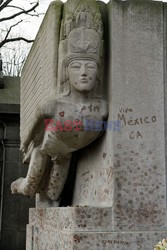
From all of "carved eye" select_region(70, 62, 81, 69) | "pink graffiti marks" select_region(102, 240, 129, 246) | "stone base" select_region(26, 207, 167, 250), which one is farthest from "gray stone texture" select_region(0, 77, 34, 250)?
"pink graffiti marks" select_region(102, 240, 129, 246)

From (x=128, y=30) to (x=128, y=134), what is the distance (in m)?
0.86

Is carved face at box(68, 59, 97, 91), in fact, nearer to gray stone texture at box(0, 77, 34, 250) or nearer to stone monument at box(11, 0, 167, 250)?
stone monument at box(11, 0, 167, 250)

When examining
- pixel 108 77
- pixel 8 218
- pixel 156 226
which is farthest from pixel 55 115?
pixel 8 218

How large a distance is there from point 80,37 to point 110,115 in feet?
2.22

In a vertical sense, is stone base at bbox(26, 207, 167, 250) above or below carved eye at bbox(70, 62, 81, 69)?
Answer: below

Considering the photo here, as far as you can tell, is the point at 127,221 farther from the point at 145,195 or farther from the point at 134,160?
the point at 134,160

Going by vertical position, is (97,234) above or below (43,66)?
below

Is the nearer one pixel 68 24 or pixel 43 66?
pixel 68 24

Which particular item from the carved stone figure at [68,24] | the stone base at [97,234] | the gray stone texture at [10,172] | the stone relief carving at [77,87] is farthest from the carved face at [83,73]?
the gray stone texture at [10,172]

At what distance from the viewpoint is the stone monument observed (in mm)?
3553

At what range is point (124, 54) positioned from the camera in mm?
3826

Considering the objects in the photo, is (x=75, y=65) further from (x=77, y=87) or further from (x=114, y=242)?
(x=114, y=242)

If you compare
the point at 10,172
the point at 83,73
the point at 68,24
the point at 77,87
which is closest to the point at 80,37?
the point at 68,24

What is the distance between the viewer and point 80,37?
3777mm
